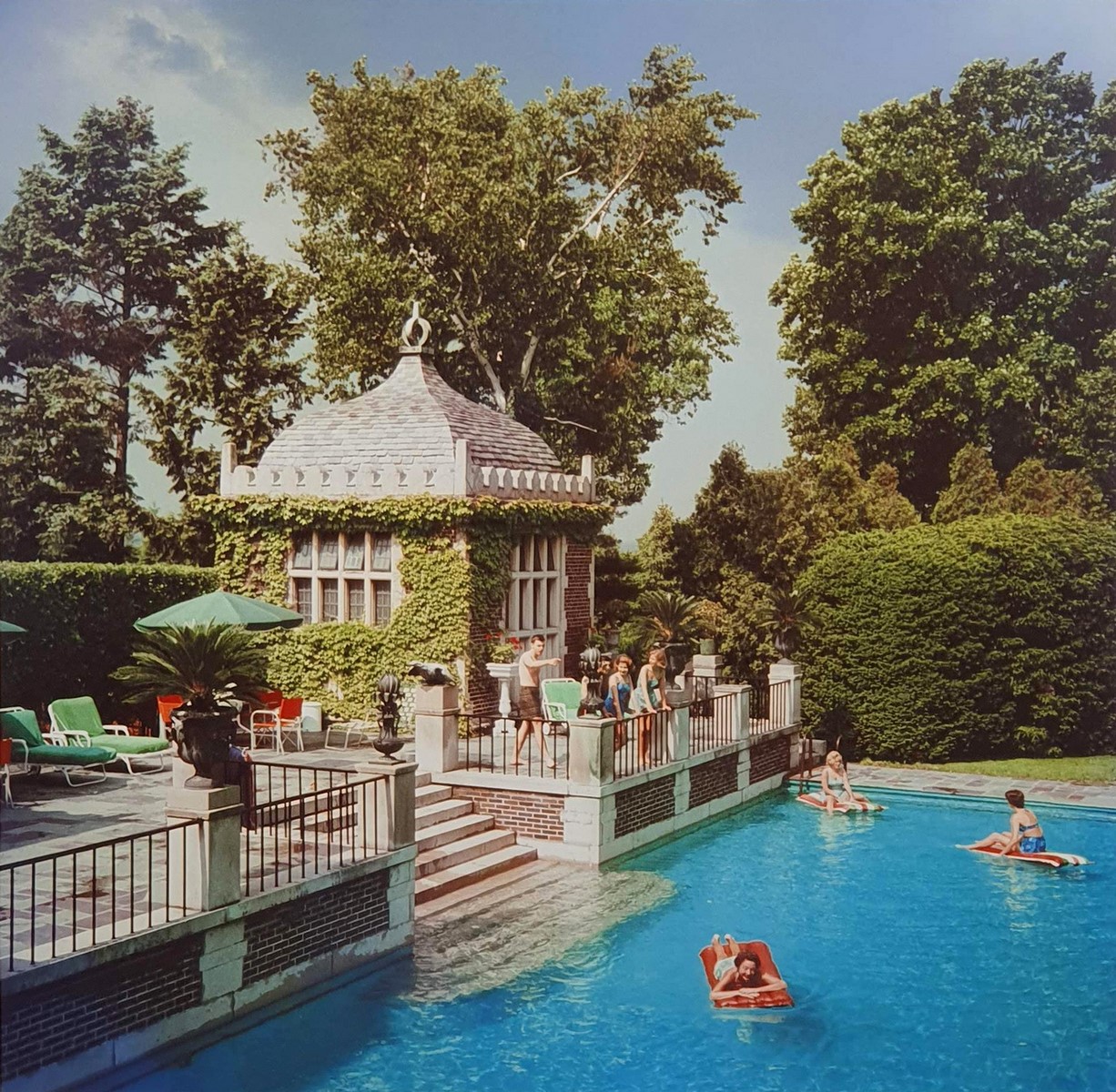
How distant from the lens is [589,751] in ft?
57.4

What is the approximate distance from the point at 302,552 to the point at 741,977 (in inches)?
521

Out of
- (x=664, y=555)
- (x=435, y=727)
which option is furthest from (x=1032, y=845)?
(x=664, y=555)

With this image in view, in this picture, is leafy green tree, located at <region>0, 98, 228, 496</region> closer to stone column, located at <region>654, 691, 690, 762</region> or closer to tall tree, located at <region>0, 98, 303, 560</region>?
tall tree, located at <region>0, 98, 303, 560</region>

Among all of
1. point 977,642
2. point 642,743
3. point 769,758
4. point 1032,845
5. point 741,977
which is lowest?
point 741,977

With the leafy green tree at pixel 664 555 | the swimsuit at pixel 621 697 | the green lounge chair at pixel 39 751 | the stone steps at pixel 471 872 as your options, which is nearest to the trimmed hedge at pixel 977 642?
the leafy green tree at pixel 664 555

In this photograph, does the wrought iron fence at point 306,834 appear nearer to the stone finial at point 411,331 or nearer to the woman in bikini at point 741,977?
the woman in bikini at point 741,977

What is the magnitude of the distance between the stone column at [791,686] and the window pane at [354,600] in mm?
7891

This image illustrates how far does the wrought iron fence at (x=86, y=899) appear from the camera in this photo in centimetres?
973

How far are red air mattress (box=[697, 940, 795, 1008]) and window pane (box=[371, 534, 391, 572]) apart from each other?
1153 centimetres

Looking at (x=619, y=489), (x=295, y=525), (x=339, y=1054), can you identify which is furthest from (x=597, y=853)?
A: (x=619, y=489)

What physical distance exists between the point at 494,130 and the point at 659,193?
522cm

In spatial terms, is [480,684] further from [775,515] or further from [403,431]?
[775,515]

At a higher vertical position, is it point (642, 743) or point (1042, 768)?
point (642, 743)

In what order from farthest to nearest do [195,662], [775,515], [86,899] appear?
[775,515], [195,662], [86,899]
